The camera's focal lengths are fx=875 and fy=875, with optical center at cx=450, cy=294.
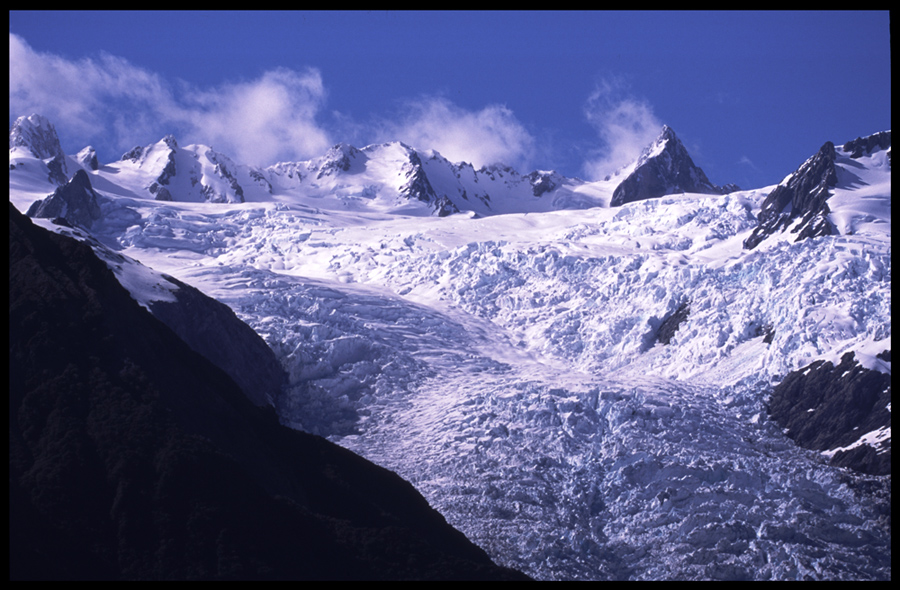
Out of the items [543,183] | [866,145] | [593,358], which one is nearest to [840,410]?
[593,358]

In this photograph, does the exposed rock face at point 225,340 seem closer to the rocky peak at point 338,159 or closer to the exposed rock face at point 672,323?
the exposed rock face at point 672,323

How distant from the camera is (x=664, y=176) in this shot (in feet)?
355

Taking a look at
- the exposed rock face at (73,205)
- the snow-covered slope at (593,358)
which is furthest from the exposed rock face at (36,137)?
the snow-covered slope at (593,358)

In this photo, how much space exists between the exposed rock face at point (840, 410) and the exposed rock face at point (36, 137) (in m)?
91.5

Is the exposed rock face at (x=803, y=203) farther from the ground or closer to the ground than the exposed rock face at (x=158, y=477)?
farther from the ground

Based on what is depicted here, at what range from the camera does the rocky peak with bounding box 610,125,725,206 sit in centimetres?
10419

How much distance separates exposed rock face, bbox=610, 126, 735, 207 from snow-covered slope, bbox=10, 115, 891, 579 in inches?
1298

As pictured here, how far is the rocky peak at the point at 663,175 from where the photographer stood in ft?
342

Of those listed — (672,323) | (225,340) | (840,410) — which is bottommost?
(840,410)

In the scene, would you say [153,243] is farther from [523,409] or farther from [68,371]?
[68,371]

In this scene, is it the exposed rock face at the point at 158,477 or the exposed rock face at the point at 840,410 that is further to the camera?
the exposed rock face at the point at 840,410

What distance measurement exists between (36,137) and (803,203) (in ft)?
308

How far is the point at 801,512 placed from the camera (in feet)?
90.4

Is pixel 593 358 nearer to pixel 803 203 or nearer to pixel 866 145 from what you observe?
pixel 803 203
